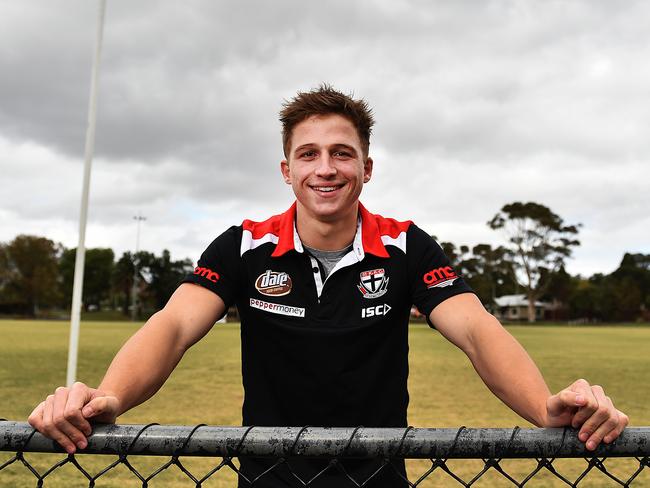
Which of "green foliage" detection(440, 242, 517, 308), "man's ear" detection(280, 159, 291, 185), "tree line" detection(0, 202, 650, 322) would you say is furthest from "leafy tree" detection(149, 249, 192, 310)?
"man's ear" detection(280, 159, 291, 185)

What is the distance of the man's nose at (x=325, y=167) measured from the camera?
219cm

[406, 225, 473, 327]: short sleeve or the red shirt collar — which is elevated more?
the red shirt collar

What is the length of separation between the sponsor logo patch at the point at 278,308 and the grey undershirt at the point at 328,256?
0.21 meters

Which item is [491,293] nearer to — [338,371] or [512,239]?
[512,239]

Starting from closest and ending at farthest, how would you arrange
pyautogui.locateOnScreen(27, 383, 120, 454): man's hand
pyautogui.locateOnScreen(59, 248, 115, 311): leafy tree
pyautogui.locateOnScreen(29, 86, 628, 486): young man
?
1. pyautogui.locateOnScreen(27, 383, 120, 454): man's hand
2. pyautogui.locateOnScreen(29, 86, 628, 486): young man
3. pyautogui.locateOnScreen(59, 248, 115, 311): leafy tree

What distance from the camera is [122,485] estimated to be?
4875mm

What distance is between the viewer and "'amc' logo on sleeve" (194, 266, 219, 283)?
2.22m

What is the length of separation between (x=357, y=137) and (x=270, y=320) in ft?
2.36

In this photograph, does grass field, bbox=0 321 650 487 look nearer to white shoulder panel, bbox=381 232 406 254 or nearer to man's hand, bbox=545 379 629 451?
white shoulder panel, bbox=381 232 406 254

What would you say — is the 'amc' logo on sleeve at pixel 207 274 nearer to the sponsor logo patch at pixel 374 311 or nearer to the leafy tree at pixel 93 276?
the sponsor logo patch at pixel 374 311

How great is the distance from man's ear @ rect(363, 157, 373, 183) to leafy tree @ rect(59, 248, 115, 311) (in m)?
96.7

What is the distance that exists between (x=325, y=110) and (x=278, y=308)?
0.71 m

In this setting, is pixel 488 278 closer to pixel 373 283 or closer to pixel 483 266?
pixel 483 266

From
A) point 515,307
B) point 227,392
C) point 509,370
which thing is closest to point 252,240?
point 509,370
